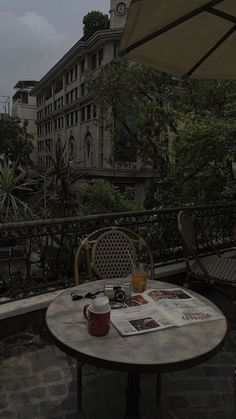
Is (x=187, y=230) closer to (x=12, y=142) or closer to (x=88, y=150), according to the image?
(x=12, y=142)

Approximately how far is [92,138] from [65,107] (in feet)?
34.4

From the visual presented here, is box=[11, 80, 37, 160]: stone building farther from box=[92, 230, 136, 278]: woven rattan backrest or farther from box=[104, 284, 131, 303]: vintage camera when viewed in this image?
box=[104, 284, 131, 303]: vintage camera

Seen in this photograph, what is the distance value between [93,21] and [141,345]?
4526 cm

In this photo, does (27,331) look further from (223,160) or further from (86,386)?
(223,160)

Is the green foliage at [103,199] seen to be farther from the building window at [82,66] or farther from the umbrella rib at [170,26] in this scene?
the building window at [82,66]

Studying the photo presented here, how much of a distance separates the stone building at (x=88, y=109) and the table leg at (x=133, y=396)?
21.1 meters

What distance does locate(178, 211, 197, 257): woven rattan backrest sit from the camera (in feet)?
12.3

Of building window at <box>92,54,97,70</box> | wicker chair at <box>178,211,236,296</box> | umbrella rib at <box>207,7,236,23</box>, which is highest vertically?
building window at <box>92,54,97,70</box>

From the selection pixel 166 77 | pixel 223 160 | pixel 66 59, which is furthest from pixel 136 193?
pixel 223 160

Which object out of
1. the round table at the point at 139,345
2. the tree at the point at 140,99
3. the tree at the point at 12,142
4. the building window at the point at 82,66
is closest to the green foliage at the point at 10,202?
the round table at the point at 139,345

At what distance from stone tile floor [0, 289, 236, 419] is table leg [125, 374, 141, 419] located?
21cm

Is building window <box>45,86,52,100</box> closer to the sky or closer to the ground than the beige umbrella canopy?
closer to the sky

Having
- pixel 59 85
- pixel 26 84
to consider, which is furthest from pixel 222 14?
pixel 26 84

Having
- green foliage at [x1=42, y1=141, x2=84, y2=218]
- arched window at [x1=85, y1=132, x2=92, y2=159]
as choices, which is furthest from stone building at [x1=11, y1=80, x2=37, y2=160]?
green foliage at [x1=42, y1=141, x2=84, y2=218]
